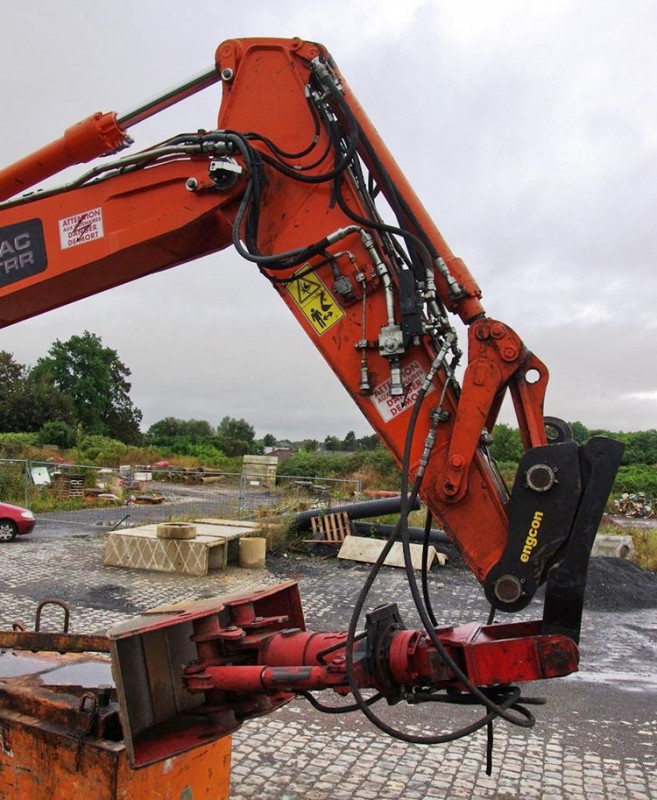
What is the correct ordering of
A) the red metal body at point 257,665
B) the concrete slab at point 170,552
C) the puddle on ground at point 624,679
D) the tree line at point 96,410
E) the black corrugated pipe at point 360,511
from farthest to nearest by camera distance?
the tree line at point 96,410, the black corrugated pipe at point 360,511, the concrete slab at point 170,552, the puddle on ground at point 624,679, the red metal body at point 257,665

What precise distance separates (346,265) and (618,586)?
1007cm

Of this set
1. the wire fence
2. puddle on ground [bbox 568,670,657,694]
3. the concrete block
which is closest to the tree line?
the wire fence

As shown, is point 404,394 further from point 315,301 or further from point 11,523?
point 11,523

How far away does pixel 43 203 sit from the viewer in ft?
13.6

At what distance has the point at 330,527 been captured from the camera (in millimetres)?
14836

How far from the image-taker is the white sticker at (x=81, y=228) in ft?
13.1

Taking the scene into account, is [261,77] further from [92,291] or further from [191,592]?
[191,592]

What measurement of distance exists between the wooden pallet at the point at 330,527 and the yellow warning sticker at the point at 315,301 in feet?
37.4

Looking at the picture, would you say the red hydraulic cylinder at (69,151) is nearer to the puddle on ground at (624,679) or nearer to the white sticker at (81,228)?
the white sticker at (81,228)

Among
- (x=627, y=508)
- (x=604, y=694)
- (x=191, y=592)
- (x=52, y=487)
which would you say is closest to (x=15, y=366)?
(x=52, y=487)

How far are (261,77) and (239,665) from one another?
305 cm

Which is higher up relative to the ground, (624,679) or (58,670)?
(58,670)

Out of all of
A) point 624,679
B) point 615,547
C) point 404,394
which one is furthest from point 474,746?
point 615,547

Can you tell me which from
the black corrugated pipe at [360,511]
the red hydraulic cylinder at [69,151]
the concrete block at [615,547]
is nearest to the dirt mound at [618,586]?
the concrete block at [615,547]
